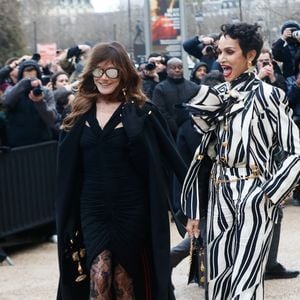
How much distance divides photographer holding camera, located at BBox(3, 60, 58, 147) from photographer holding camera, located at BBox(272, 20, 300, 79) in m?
2.81

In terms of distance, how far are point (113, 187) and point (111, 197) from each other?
2.3 inches

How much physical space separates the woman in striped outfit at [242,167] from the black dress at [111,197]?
1.42ft

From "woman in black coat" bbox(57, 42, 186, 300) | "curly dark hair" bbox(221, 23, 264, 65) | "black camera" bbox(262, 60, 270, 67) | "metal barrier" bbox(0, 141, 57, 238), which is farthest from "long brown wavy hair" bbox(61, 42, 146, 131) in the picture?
"black camera" bbox(262, 60, 270, 67)

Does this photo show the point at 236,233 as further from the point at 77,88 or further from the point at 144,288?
the point at 77,88

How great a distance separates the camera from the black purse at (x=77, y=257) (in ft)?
18.7

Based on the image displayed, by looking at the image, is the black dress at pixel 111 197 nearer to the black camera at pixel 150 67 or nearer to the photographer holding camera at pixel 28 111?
the photographer holding camera at pixel 28 111

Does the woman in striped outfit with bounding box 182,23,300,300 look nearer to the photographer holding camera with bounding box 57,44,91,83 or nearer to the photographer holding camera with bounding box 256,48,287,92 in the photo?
the photographer holding camera with bounding box 256,48,287,92

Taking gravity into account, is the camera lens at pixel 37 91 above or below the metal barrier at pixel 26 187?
above

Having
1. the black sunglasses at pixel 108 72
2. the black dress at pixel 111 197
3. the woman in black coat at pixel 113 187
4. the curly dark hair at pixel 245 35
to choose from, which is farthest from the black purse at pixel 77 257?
the curly dark hair at pixel 245 35

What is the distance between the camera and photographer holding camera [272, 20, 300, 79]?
36.2ft

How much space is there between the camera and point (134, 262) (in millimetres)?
5590

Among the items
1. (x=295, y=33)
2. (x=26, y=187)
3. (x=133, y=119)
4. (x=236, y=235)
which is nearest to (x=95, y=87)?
(x=133, y=119)

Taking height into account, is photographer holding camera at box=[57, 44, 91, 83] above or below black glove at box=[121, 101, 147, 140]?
below

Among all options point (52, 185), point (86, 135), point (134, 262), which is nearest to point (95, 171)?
point (86, 135)
